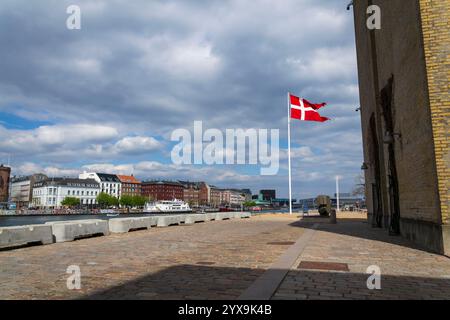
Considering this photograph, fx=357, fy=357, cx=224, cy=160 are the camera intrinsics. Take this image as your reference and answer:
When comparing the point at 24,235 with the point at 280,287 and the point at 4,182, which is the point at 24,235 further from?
the point at 4,182

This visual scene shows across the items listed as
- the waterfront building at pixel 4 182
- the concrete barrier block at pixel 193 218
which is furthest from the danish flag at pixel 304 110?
the waterfront building at pixel 4 182

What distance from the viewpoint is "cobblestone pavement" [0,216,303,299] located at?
577 cm

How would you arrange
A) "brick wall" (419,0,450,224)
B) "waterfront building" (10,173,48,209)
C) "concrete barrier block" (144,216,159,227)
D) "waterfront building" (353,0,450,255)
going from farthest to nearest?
1. "waterfront building" (10,173,48,209)
2. "concrete barrier block" (144,216,159,227)
3. "waterfront building" (353,0,450,255)
4. "brick wall" (419,0,450,224)

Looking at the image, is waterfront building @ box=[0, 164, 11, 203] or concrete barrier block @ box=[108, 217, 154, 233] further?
Answer: waterfront building @ box=[0, 164, 11, 203]

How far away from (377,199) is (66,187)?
169 meters

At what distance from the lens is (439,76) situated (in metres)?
10.4

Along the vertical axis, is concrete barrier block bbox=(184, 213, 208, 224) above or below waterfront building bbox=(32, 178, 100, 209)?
below

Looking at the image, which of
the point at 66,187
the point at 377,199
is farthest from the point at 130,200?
the point at 377,199

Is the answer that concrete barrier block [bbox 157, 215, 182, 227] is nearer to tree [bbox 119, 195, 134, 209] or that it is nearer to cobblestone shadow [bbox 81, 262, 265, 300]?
cobblestone shadow [bbox 81, 262, 265, 300]

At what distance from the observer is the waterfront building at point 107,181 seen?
18512 cm

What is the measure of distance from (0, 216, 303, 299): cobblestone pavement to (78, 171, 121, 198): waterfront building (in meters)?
181

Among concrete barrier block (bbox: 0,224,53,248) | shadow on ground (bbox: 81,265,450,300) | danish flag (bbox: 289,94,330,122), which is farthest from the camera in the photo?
danish flag (bbox: 289,94,330,122)

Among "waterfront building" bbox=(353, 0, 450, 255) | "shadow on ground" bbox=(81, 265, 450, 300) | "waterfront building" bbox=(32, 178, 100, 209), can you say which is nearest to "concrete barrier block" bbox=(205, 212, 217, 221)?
"waterfront building" bbox=(353, 0, 450, 255)

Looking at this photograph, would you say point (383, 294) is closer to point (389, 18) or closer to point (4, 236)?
point (4, 236)
